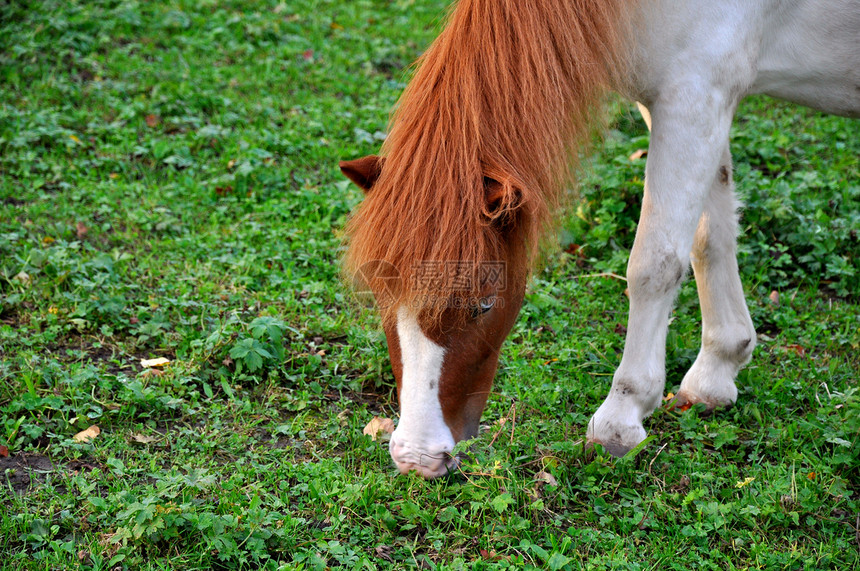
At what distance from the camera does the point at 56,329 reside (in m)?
3.53

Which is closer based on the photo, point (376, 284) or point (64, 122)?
point (376, 284)

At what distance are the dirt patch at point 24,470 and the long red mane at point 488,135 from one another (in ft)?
4.29

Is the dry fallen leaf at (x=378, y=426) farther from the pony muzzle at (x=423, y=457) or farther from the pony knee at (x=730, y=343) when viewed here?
the pony knee at (x=730, y=343)

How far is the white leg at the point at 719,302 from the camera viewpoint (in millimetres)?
3410

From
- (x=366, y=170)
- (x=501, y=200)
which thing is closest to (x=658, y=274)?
(x=501, y=200)

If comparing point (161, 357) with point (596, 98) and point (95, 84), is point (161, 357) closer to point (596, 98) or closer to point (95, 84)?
point (596, 98)

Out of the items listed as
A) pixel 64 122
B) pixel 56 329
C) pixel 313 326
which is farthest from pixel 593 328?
pixel 64 122

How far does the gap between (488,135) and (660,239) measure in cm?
78

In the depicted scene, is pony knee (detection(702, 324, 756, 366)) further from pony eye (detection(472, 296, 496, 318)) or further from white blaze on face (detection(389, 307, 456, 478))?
white blaze on face (detection(389, 307, 456, 478))

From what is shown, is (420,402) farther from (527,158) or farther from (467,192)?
(527,158)

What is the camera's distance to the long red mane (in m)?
2.49

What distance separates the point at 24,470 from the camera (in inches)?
109

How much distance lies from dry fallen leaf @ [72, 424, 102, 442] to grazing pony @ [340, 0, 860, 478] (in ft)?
3.91

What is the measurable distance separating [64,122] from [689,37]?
4.44 m
